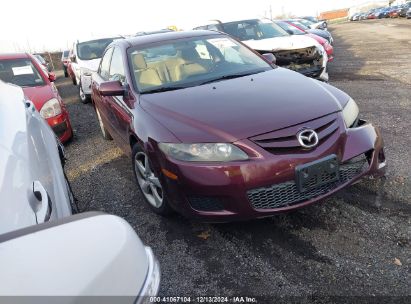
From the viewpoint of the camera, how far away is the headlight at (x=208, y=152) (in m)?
2.66

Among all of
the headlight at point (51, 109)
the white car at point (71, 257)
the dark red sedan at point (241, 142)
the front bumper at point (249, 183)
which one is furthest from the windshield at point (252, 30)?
the white car at point (71, 257)

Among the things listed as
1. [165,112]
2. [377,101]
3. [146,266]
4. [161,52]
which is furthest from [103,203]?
[377,101]

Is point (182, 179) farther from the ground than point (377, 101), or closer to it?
farther from the ground

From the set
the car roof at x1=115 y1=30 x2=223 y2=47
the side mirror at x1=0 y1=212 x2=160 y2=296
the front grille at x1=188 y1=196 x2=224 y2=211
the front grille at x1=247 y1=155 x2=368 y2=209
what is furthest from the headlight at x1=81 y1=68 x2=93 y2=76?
the side mirror at x1=0 y1=212 x2=160 y2=296

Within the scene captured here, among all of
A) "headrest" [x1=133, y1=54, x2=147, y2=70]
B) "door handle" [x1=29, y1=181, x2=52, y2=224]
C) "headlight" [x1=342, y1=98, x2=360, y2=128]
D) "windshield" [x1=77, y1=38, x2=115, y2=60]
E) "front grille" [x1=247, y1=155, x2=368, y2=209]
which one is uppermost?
"door handle" [x1=29, y1=181, x2=52, y2=224]

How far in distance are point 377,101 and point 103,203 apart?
16.9 feet

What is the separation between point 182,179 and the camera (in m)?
2.74

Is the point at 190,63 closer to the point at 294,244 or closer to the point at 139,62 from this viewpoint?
the point at 139,62

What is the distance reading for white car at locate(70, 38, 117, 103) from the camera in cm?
895

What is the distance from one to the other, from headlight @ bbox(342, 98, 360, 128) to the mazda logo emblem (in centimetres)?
43

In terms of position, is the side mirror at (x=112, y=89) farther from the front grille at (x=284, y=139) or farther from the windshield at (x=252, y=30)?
the windshield at (x=252, y=30)

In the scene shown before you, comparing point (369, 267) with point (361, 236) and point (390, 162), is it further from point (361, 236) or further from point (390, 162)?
point (390, 162)

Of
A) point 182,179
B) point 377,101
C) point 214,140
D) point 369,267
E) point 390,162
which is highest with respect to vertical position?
point 214,140

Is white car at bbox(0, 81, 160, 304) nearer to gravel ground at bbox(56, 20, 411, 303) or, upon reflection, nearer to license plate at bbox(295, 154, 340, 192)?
gravel ground at bbox(56, 20, 411, 303)
